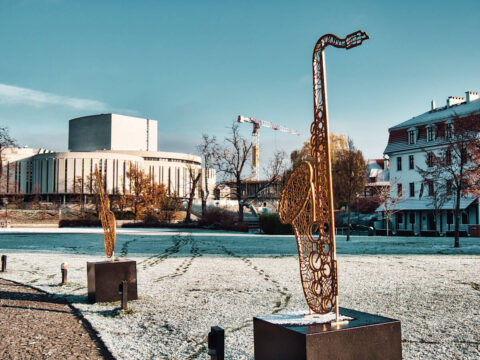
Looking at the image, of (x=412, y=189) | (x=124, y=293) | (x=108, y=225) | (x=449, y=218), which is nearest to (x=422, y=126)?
(x=412, y=189)

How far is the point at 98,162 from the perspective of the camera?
8219 centimetres

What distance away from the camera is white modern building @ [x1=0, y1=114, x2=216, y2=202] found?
81500 millimetres

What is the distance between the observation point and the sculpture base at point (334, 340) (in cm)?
324

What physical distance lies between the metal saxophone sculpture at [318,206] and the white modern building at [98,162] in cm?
6016

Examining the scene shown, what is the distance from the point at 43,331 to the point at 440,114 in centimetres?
3823

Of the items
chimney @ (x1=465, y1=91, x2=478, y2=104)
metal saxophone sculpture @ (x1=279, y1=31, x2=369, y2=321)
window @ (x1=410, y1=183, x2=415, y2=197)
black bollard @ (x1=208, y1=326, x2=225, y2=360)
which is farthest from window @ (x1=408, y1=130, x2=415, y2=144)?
black bollard @ (x1=208, y1=326, x2=225, y2=360)

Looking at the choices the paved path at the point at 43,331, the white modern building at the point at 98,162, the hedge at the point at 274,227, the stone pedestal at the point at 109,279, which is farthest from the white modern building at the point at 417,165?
the paved path at the point at 43,331

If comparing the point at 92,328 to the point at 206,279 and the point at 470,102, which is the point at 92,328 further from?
the point at 470,102

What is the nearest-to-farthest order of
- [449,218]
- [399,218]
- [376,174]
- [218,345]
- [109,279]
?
[218,345] < [109,279] < [449,218] < [399,218] < [376,174]

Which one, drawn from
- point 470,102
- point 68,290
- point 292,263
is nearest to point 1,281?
point 68,290

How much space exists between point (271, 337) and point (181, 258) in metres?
12.3

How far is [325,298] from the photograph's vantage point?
12.7 ft

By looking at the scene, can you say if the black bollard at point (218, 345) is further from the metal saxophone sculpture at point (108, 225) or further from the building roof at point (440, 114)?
the building roof at point (440, 114)

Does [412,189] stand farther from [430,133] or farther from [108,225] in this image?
[108,225]
